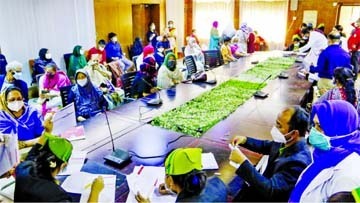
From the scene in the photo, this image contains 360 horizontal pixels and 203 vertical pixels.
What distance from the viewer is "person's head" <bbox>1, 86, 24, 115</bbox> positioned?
103 inches

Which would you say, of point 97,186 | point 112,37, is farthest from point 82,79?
point 112,37

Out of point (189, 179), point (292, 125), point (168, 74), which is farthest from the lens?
point (168, 74)

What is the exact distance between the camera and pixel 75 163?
2104mm

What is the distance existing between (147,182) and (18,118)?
156 cm

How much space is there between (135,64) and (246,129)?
199 inches

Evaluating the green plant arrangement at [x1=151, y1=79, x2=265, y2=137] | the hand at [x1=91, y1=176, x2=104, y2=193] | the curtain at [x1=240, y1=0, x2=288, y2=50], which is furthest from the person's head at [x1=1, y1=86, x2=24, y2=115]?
the curtain at [x1=240, y1=0, x2=288, y2=50]

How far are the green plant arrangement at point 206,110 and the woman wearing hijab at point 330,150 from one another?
1167mm

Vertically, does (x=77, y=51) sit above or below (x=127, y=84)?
above

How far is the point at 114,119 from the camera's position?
9.93 feet

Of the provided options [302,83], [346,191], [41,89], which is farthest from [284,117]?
[41,89]

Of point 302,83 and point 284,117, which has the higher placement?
point 284,117

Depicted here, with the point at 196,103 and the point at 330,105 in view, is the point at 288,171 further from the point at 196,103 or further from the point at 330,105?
the point at 196,103

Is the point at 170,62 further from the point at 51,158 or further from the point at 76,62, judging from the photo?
the point at 51,158

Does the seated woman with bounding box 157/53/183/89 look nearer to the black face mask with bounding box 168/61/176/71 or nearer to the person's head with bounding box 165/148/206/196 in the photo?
the black face mask with bounding box 168/61/176/71
